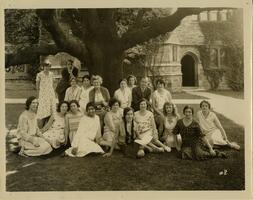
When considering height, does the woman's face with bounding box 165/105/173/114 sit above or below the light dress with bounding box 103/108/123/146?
above

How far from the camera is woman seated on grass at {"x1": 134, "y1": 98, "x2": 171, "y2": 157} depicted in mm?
3073

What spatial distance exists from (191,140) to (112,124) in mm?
722

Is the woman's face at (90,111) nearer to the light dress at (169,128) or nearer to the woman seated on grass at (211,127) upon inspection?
the light dress at (169,128)

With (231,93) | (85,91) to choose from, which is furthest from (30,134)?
(231,93)

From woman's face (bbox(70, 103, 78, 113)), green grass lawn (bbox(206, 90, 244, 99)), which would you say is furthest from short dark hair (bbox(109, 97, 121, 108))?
green grass lawn (bbox(206, 90, 244, 99))

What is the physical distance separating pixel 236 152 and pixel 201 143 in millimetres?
322

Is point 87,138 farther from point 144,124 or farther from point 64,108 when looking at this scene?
point 144,124

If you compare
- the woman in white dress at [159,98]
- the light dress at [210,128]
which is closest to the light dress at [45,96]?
the woman in white dress at [159,98]

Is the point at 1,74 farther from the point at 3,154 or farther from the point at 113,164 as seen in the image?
the point at 113,164

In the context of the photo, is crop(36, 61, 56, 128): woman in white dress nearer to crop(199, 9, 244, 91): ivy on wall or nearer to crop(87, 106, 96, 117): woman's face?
crop(87, 106, 96, 117): woman's face

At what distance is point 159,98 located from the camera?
10.1ft

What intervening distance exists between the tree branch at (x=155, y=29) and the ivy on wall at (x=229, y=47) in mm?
186

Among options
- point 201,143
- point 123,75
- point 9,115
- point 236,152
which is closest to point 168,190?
point 201,143

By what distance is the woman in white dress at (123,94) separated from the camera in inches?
122
